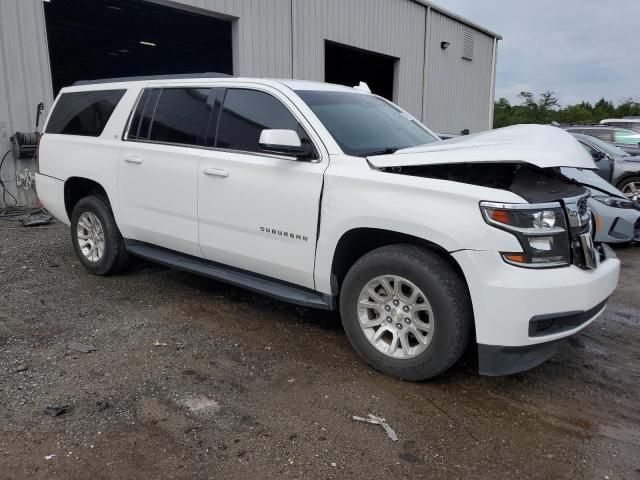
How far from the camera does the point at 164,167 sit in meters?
4.63

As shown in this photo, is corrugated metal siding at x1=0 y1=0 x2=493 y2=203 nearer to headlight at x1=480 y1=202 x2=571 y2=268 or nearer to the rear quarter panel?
the rear quarter panel

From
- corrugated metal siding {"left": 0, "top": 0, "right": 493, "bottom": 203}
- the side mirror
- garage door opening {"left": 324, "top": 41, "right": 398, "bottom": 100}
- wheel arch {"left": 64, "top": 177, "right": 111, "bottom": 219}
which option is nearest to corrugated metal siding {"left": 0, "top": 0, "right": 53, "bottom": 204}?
corrugated metal siding {"left": 0, "top": 0, "right": 493, "bottom": 203}

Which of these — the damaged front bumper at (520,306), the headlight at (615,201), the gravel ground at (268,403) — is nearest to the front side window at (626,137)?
the headlight at (615,201)

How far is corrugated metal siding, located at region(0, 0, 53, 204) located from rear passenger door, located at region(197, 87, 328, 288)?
6.09 m

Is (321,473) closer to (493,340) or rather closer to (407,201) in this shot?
(493,340)

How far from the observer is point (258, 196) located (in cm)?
399

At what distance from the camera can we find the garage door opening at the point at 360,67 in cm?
1673

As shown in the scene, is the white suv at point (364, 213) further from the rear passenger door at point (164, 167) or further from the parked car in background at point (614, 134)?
the parked car in background at point (614, 134)

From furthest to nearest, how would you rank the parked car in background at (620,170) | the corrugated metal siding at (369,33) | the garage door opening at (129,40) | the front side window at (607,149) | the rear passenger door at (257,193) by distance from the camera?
the garage door opening at (129,40) → the corrugated metal siding at (369,33) → the front side window at (607,149) → the parked car in background at (620,170) → the rear passenger door at (257,193)

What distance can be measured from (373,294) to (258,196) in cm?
111

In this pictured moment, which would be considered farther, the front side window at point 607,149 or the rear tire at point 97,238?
the front side window at point 607,149

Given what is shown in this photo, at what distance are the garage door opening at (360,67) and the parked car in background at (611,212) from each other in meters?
9.98

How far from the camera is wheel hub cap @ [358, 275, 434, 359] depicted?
132 inches

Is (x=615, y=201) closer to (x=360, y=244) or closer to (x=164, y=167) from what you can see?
(x=360, y=244)
